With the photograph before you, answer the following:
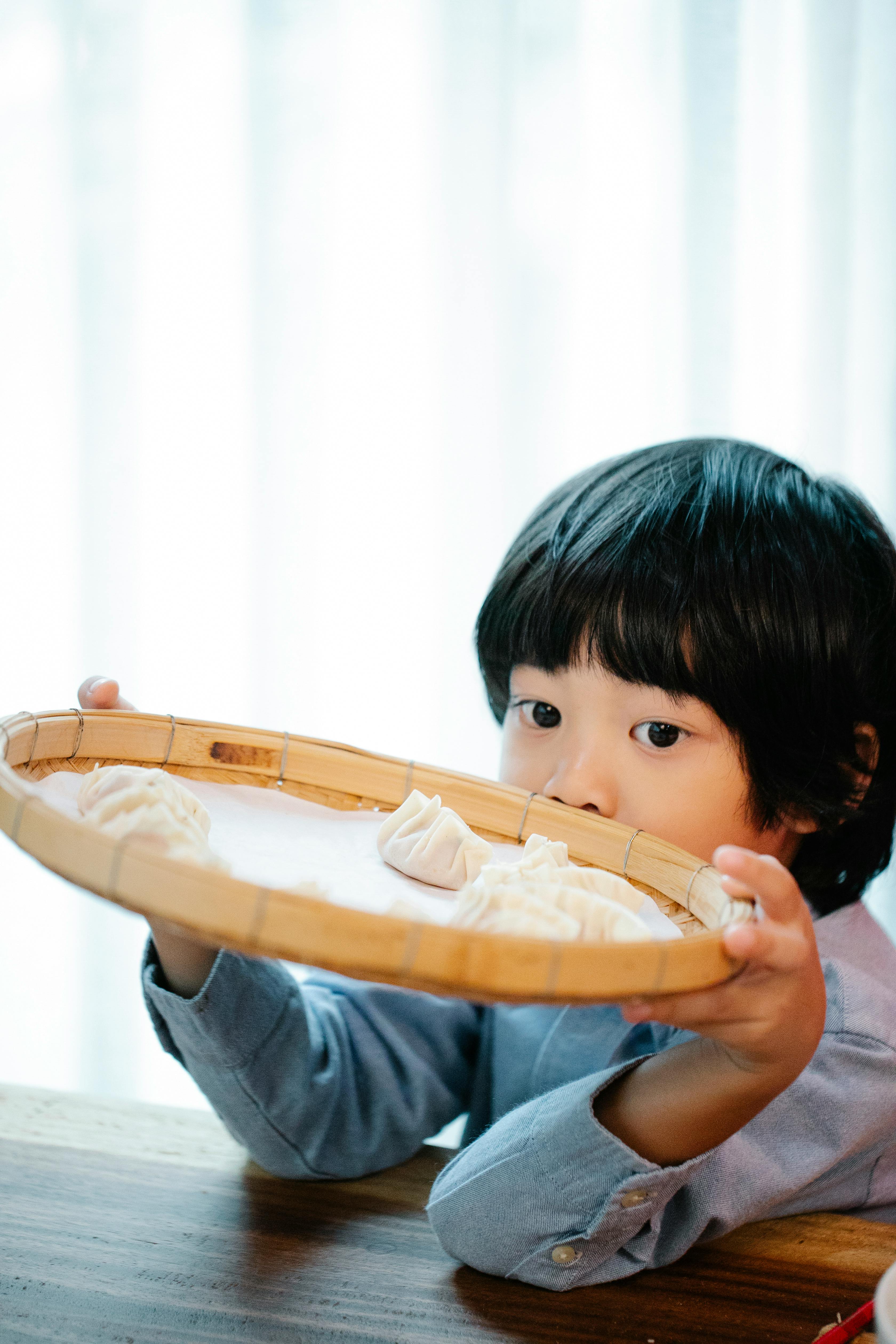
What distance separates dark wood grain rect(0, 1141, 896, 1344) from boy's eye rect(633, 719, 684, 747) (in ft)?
1.14

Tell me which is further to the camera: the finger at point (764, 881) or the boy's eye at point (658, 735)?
the boy's eye at point (658, 735)

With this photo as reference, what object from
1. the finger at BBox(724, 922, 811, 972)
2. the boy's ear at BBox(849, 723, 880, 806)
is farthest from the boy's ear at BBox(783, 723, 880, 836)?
the finger at BBox(724, 922, 811, 972)

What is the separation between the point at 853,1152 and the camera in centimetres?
76

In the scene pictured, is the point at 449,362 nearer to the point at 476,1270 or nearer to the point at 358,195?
the point at 358,195

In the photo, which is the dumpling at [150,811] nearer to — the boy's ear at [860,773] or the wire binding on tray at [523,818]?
the wire binding on tray at [523,818]

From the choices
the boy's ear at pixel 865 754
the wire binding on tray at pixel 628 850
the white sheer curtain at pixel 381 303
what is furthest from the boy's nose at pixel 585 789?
the white sheer curtain at pixel 381 303

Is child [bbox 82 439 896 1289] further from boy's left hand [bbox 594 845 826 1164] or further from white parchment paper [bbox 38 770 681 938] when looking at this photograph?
white parchment paper [bbox 38 770 681 938]

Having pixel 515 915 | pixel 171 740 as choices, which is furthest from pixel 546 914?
pixel 171 740

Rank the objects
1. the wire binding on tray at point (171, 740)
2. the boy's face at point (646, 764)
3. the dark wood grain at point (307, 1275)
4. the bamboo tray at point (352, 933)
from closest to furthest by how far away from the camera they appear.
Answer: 1. the bamboo tray at point (352, 933)
2. the dark wood grain at point (307, 1275)
3. the wire binding on tray at point (171, 740)
4. the boy's face at point (646, 764)

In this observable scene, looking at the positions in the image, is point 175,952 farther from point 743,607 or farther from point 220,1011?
point 743,607

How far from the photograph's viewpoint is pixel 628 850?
659mm

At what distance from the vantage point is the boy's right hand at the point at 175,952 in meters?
0.75

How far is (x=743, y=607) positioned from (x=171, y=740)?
0.45m

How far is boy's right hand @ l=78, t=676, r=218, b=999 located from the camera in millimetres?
747
